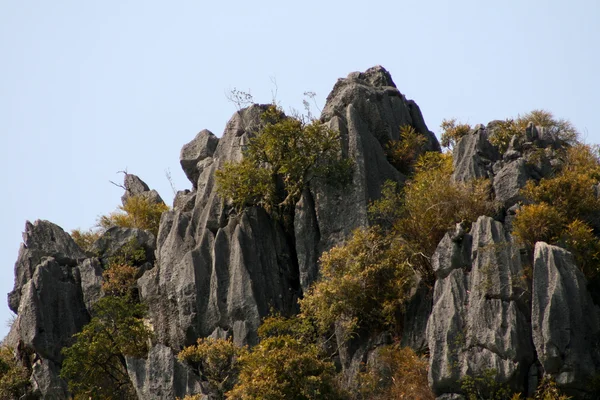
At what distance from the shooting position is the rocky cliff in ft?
127

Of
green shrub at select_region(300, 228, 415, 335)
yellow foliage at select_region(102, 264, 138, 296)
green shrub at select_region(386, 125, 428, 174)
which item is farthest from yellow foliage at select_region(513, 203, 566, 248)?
yellow foliage at select_region(102, 264, 138, 296)

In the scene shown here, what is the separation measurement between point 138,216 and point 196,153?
4.27 metres

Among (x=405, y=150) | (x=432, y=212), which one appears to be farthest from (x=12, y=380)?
(x=405, y=150)

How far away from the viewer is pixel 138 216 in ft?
182

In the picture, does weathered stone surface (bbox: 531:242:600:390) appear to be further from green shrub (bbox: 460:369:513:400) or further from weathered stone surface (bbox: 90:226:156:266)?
weathered stone surface (bbox: 90:226:156:266)

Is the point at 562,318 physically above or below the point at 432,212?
below

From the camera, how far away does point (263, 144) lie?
4844cm

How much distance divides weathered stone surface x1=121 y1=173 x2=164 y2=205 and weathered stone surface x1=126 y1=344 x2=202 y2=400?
15963 millimetres

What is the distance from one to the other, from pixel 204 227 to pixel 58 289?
6.92 m

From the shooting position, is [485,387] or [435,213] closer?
[485,387]

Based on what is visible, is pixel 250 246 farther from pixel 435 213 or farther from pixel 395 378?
pixel 395 378

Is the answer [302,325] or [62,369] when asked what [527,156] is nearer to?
[302,325]

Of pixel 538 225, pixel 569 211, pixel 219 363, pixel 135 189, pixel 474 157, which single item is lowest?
pixel 219 363

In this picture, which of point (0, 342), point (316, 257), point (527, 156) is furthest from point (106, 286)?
point (527, 156)
